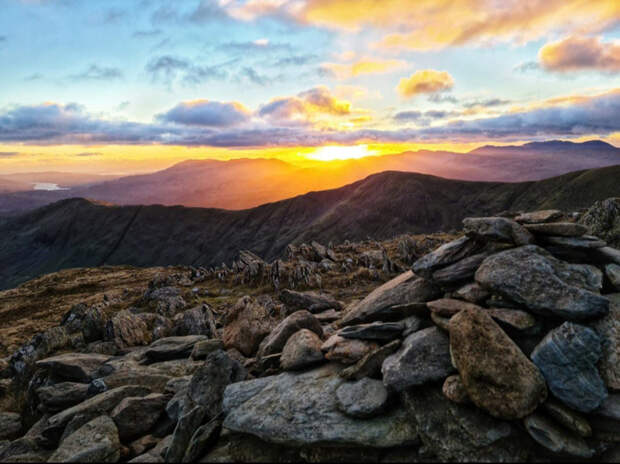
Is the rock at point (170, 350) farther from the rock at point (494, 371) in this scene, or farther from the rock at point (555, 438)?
the rock at point (555, 438)

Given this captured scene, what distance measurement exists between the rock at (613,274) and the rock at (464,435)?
699cm

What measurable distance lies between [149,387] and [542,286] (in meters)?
15.7

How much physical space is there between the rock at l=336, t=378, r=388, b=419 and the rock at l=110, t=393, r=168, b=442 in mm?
7035

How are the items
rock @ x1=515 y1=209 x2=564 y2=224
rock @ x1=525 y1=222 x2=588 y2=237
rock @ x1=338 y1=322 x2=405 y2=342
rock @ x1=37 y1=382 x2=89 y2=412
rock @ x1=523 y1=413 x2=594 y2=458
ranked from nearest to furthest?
rock @ x1=523 y1=413 x2=594 y2=458
rock @ x1=338 y1=322 x2=405 y2=342
rock @ x1=525 y1=222 x2=588 y2=237
rock @ x1=515 y1=209 x2=564 y2=224
rock @ x1=37 y1=382 x2=89 y2=412

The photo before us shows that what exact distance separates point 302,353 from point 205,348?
760 cm

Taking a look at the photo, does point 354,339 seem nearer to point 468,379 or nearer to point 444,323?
point 444,323

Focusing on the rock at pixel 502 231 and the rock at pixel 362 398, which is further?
the rock at pixel 502 231

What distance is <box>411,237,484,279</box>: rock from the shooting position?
45.0 ft

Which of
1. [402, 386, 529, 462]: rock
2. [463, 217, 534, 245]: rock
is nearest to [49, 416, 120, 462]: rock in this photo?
[402, 386, 529, 462]: rock

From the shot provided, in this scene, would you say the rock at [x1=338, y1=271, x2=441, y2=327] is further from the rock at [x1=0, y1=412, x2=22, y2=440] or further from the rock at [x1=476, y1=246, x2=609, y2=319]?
the rock at [x1=0, y1=412, x2=22, y2=440]

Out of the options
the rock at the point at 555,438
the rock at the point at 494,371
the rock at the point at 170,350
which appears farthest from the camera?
the rock at the point at 170,350

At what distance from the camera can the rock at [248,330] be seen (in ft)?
58.7

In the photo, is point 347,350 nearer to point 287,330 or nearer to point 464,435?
point 464,435

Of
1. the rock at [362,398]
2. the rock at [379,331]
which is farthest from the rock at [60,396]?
the rock at [379,331]
